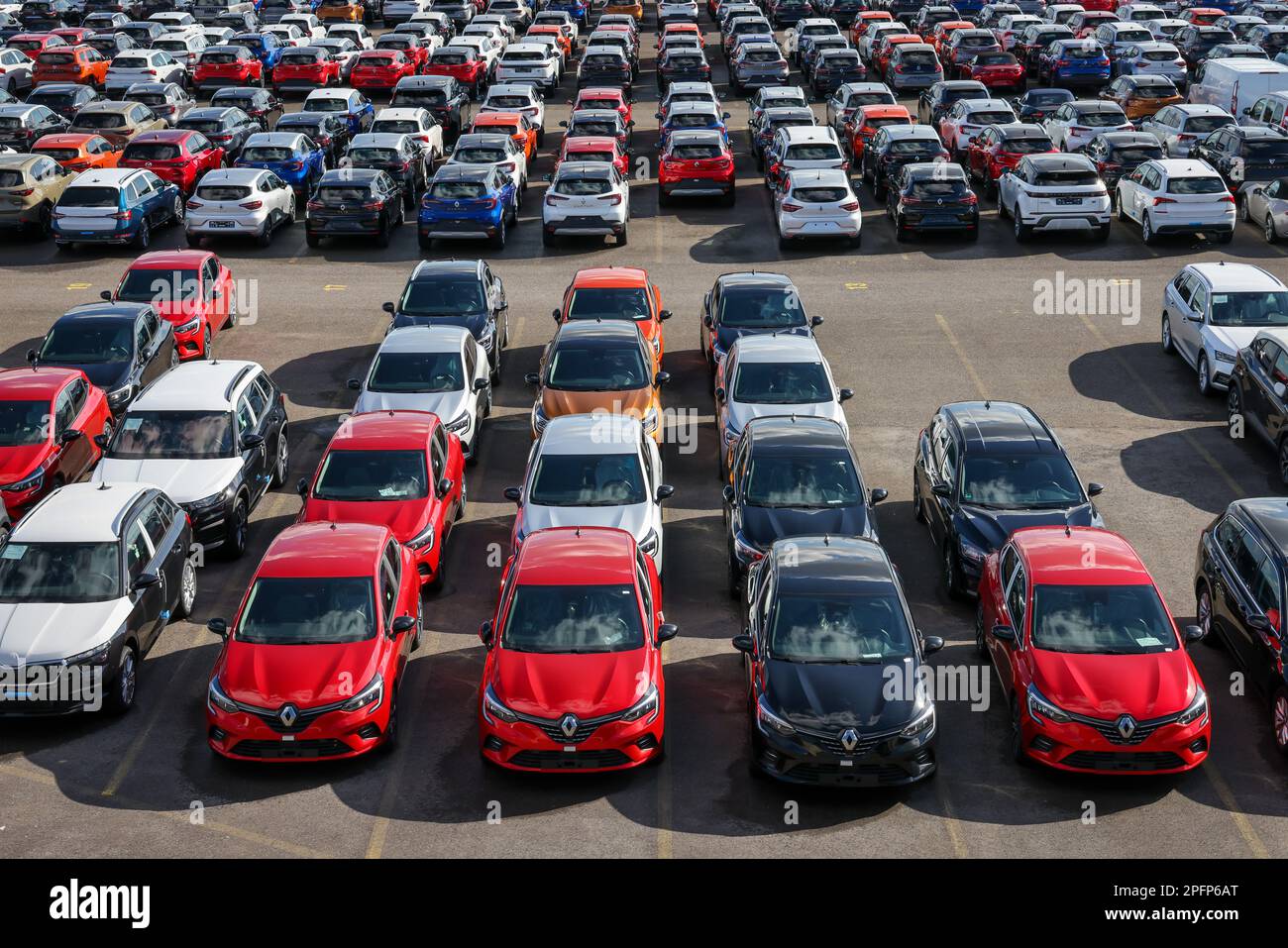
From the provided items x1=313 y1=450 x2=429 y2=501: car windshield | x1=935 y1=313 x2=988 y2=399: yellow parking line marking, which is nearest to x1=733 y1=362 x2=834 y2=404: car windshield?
x1=935 y1=313 x2=988 y2=399: yellow parking line marking

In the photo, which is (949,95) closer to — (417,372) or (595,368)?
(595,368)

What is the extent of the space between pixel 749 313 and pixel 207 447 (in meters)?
8.35

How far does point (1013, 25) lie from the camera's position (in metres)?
53.1

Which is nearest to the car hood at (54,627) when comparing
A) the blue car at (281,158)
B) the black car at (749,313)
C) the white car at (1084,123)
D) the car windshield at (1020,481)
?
the car windshield at (1020,481)

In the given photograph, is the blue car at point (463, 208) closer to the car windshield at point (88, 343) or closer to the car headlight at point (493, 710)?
the car windshield at point (88, 343)

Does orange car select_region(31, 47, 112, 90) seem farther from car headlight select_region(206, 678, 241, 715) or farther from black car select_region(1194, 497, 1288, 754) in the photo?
black car select_region(1194, 497, 1288, 754)

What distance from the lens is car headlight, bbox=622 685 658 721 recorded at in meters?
13.6

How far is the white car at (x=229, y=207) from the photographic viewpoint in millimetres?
31844

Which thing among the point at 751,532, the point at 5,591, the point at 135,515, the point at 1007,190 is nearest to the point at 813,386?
the point at 751,532

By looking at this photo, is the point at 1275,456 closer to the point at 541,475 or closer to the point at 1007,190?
the point at 541,475

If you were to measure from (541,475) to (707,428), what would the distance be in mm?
5433

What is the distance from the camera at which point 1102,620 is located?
1438 centimetres

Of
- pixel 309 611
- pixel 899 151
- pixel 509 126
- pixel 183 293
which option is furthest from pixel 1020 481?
pixel 509 126

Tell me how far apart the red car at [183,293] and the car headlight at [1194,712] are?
16539 mm
